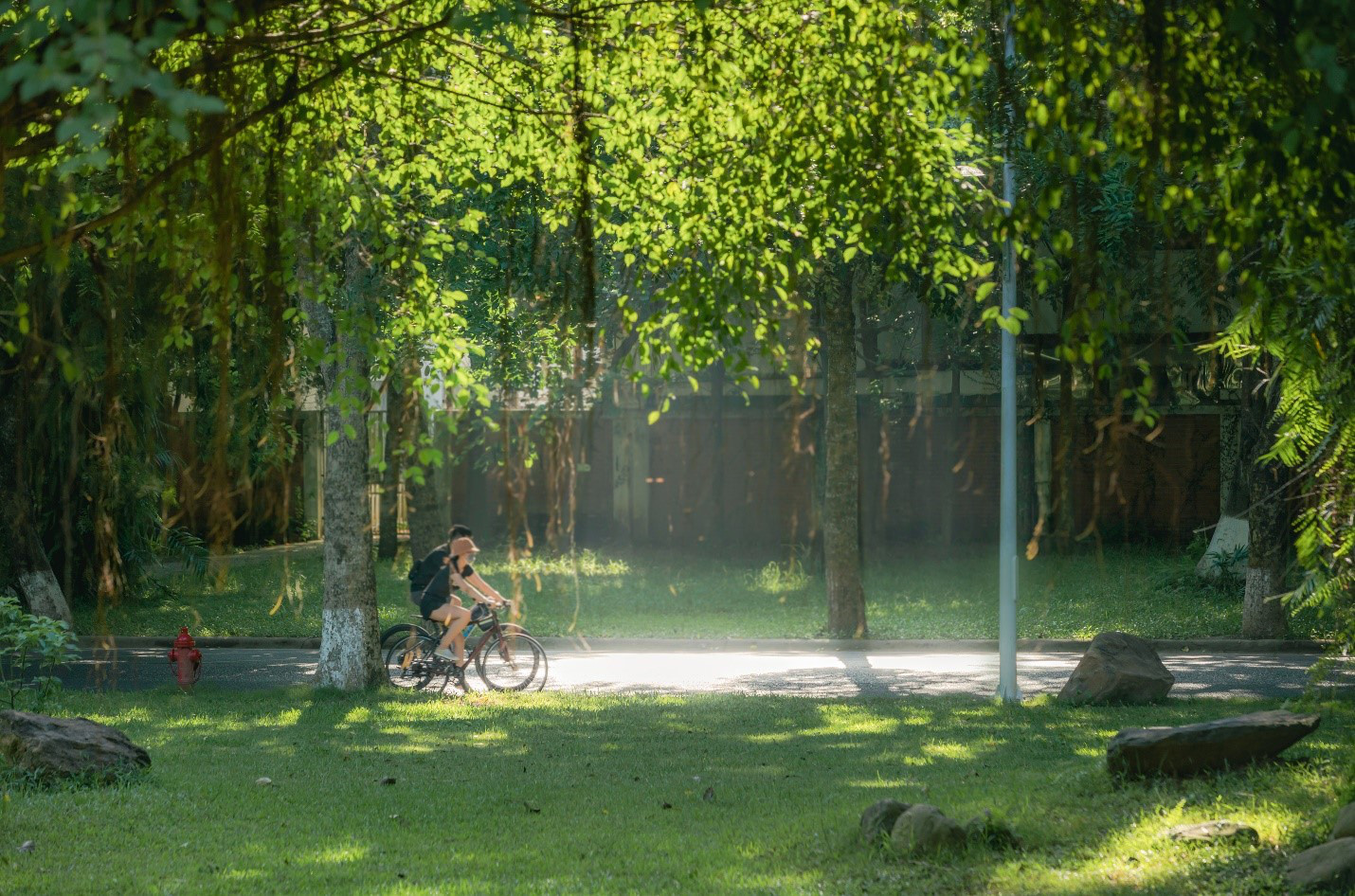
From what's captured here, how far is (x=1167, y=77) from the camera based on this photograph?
4422mm

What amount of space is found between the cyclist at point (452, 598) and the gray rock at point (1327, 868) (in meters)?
8.89

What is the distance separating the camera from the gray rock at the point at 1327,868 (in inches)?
224

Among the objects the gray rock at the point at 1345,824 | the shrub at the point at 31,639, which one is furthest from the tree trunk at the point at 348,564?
the gray rock at the point at 1345,824

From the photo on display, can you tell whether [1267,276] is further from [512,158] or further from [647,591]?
[647,591]

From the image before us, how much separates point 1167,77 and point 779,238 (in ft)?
8.83

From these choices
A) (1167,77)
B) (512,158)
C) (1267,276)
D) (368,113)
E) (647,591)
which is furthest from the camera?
(647,591)

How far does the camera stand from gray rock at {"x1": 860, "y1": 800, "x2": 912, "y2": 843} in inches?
280

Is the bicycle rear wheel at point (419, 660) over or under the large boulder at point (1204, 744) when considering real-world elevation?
under

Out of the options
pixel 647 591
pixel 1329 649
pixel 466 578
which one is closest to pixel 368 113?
pixel 1329 649

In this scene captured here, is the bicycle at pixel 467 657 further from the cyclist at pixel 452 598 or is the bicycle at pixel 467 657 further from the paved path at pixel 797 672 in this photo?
the paved path at pixel 797 672

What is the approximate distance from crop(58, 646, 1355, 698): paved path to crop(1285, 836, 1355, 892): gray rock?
321 inches

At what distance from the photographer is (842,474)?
1844 cm

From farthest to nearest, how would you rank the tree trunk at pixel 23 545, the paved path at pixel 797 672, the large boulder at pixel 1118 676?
1. the tree trunk at pixel 23 545
2. the paved path at pixel 797 672
3. the large boulder at pixel 1118 676

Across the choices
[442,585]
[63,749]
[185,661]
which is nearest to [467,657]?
[442,585]
